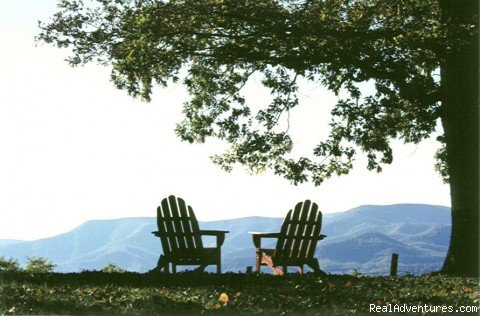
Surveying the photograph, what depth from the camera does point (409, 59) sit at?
49.7 ft

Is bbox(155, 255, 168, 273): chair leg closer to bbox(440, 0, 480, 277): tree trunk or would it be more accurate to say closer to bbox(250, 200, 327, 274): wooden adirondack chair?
bbox(250, 200, 327, 274): wooden adirondack chair

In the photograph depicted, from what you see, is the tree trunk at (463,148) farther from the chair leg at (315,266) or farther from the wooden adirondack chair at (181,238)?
the wooden adirondack chair at (181,238)

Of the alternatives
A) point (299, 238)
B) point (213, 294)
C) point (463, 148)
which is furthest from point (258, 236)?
point (463, 148)

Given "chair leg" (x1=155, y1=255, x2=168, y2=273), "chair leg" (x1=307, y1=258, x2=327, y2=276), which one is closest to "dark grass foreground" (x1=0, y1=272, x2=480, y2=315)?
"chair leg" (x1=155, y1=255, x2=168, y2=273)

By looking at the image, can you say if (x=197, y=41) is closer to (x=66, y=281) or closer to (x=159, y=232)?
(x=159, y=232)

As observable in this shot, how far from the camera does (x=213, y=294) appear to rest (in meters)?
9.17

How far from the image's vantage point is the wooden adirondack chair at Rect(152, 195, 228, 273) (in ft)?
43.7

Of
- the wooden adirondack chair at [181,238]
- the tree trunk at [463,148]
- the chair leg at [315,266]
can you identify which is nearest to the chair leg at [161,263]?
the wooden adirondack chair at [181,238]

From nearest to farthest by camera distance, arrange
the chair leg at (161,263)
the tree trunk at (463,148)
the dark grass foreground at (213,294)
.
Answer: the dark grass foreground at (213,294), the chair leg at (161,263), the tree trunk at (463,148)

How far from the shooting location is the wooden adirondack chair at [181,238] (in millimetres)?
13328

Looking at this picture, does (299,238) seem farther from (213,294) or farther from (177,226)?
(213,294)

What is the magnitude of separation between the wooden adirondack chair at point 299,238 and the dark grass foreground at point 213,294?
1249 mm

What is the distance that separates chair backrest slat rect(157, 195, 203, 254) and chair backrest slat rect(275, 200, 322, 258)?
1.58 meters

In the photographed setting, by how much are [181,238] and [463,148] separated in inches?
260
